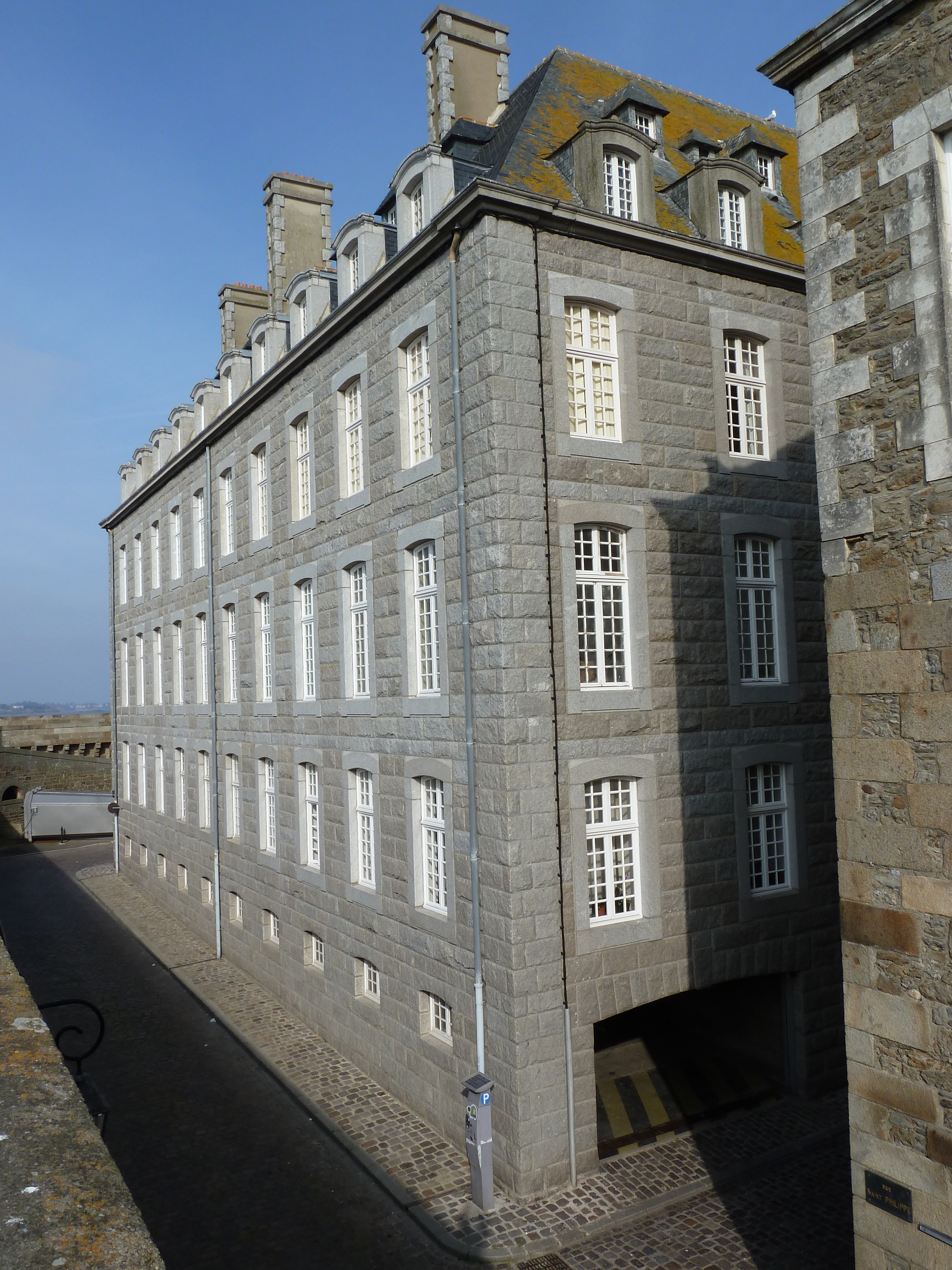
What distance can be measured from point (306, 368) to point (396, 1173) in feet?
45.7

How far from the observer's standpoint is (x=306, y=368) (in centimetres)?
1916

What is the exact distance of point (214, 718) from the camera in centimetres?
2491

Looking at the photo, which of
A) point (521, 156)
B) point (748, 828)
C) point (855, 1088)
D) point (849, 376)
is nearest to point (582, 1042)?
point (748, 828)

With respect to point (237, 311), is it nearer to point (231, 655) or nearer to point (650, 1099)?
point (231, 655)

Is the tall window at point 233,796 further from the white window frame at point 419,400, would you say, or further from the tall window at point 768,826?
the tall window at point 768,826

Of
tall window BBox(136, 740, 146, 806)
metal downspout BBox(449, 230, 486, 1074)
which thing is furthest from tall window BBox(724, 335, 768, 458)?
tall window BBox(136, 740, 146, 806)

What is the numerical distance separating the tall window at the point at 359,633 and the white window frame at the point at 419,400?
2682mm

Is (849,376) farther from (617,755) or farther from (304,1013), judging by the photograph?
(304,1013)

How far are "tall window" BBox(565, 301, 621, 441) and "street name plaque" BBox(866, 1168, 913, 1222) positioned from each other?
9783 millimetres

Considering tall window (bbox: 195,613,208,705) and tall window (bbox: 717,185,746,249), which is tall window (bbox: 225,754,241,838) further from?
tall window (bbox: 717,185,746,249)

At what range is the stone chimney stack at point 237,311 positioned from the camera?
28.5 m

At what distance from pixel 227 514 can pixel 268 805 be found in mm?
7507

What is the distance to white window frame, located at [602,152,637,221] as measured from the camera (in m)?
14.9

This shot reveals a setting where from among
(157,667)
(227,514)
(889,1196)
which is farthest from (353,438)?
(157,667)
